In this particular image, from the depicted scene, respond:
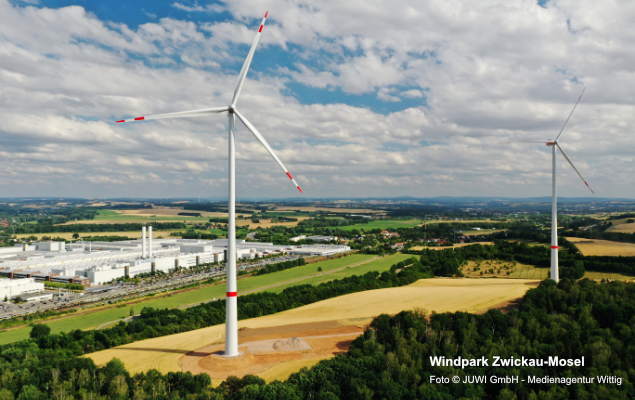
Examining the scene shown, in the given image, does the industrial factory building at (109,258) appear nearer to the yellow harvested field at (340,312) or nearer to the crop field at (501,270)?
the crop field at (501,270)

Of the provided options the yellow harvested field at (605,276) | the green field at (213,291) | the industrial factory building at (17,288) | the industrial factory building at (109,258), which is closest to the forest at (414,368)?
the green field at (213,291)

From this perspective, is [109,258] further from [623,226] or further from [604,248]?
[623,226]

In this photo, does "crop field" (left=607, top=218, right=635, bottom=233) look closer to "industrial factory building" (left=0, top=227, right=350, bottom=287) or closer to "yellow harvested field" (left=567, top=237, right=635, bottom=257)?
"yellow harvested field" (left=567, top=237, right=635, bottom=257)

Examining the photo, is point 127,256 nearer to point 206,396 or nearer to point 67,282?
point 67,282

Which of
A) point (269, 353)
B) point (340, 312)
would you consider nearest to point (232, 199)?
point (269, 353)

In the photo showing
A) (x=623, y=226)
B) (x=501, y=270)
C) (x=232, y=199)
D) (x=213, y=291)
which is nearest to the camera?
(x=232, y=199)

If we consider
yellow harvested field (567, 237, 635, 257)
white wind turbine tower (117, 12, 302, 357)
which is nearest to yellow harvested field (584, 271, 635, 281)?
yellow harvested field (567, 237, 635, 257)
